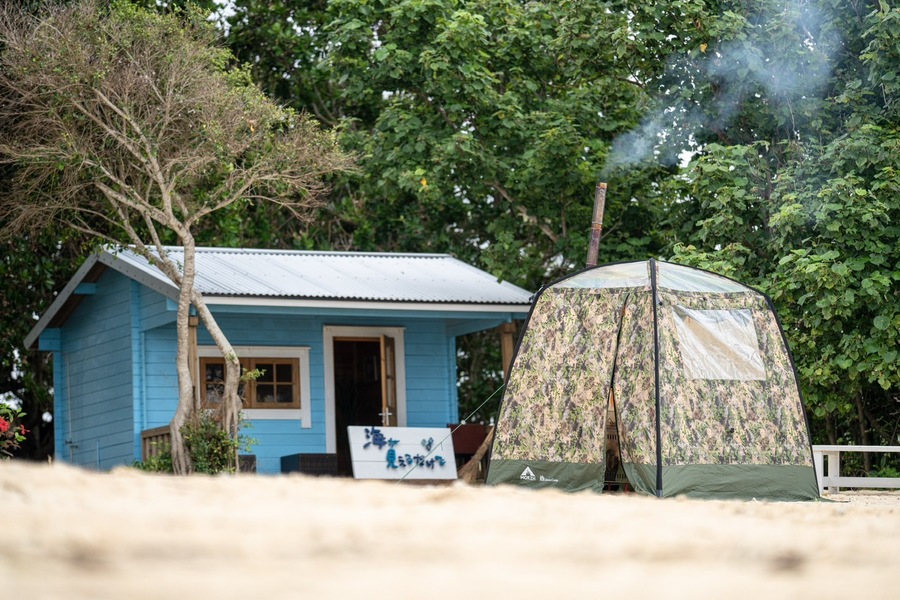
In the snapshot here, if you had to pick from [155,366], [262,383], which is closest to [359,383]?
[262,383]

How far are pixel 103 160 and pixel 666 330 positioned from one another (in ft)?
19.6

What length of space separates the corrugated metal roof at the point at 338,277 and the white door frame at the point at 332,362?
1.94ft

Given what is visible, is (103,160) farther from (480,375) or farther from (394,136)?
(480,375)

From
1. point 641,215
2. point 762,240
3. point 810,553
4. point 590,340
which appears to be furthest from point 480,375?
point 810,553

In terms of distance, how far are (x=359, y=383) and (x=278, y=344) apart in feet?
5.47

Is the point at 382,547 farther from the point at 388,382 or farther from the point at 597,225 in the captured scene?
the point at 388,382

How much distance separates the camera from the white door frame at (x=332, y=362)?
14398mm

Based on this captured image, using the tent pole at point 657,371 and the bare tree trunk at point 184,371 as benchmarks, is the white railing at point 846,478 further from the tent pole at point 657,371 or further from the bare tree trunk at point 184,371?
the bare tree trunk at point 184,371

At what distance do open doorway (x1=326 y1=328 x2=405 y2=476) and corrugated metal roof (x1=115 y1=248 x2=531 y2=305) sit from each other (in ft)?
2.45

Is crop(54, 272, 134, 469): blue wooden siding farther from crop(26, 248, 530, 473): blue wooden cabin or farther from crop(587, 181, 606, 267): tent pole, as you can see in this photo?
crop(587, 181, 606, 267): tent pole

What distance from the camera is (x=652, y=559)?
4.28 meters

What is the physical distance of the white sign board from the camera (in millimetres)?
13711

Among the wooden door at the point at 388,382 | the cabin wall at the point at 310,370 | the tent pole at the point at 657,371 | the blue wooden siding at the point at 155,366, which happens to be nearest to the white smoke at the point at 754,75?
the blue wooden siding at the point at 155,366

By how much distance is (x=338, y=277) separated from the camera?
14750mm
